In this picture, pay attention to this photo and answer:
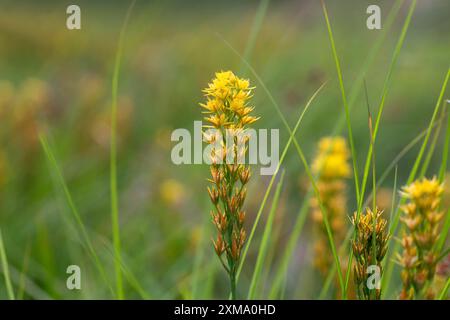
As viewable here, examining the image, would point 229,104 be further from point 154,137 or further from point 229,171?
point 154,137

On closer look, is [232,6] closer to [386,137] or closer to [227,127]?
[386,137]

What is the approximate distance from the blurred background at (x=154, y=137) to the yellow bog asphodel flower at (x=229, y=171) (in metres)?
0.35

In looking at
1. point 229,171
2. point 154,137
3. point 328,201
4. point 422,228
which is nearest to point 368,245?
→ point 422,228

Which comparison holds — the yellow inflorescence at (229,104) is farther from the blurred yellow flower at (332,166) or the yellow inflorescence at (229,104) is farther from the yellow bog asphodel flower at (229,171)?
Result: the blurred yellow flower at (332,166)

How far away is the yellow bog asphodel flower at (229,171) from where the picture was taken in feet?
4.17

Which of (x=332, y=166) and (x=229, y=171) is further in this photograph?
(x=332, y=166)

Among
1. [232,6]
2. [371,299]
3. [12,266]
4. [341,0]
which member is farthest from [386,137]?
[232,6]

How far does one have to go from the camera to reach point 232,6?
11.2 m

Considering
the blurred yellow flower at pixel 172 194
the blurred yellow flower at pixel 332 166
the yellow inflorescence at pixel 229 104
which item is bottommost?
the blurred yellow flower at pixel 172 194

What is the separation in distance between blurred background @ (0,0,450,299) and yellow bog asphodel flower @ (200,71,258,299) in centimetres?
35

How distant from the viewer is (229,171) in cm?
129

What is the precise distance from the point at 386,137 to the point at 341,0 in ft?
14.7

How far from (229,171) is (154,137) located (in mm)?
3200

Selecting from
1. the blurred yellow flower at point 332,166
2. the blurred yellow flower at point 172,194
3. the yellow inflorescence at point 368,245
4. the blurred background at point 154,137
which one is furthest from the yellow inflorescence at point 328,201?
the blurred yellow flower at point 172,194
